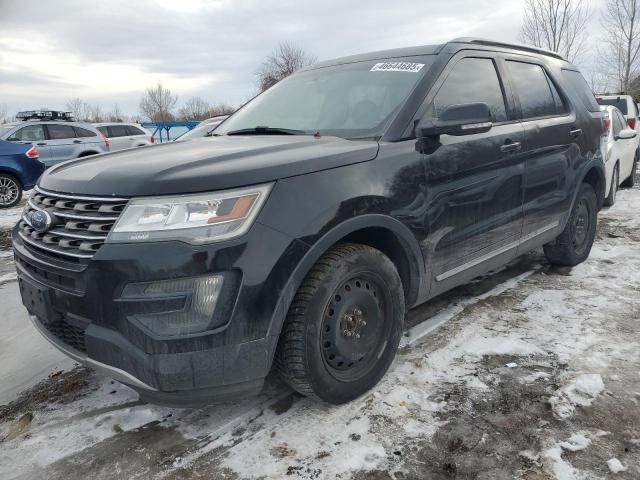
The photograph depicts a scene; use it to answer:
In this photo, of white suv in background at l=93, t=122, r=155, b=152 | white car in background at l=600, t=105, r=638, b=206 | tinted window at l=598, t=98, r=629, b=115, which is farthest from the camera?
white suv in background at l=93, t=122, r=155, b=152

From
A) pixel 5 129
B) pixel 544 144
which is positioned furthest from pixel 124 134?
pixel 544 144

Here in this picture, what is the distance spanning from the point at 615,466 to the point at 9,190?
11.3 metres

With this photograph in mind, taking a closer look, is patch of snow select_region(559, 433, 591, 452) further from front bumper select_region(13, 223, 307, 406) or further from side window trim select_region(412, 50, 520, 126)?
side window trim select_region(412, 50, 520, 126)

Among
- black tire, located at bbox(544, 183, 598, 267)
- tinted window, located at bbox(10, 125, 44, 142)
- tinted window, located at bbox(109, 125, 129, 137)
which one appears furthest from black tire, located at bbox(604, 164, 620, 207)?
tinted window, located at bbox(109, 125, 129, 137)

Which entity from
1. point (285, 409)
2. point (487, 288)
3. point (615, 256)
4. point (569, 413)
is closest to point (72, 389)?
point (285, 409)

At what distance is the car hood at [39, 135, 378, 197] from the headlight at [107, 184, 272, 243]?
1.7 inches

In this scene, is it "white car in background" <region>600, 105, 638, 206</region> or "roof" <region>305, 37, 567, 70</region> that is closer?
"roof" <region>305, 37, 567, 70</region>

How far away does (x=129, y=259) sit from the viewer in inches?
75.2

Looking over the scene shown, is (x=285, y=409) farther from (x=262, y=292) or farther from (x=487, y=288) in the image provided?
(x=487, y=288)

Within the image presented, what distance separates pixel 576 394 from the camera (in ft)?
8.40

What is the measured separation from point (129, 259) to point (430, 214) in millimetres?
1618

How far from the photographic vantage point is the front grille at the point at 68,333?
2.17 metres

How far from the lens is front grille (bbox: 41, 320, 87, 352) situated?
2.17 meters

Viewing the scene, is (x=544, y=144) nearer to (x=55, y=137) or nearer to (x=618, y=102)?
(x=618, y=102)
